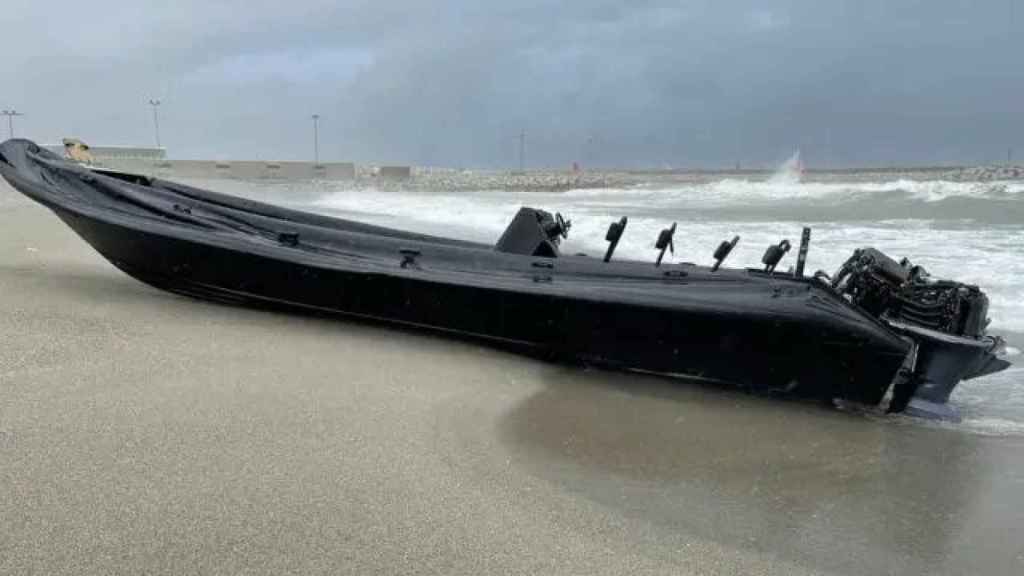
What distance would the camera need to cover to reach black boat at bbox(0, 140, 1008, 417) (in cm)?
444

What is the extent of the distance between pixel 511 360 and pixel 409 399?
1098 millimetres

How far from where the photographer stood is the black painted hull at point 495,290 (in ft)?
14.5

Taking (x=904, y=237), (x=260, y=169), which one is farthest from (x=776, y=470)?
(x=260, y=169)

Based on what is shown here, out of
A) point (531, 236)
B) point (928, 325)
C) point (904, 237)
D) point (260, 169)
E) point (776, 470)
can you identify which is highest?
point (531, 236)

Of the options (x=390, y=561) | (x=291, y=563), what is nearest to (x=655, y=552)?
(x=390, y=561)

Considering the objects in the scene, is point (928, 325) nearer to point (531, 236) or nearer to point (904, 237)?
point (531, 236)

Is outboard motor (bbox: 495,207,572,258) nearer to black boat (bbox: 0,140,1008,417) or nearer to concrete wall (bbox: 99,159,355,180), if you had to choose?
black boat (bbox: 0,140,1008,417)

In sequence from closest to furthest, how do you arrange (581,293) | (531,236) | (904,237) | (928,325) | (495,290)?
(928,325) → (581,293) → (495,290) → (531,236) → (904,237)

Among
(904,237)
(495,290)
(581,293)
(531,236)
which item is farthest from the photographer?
(904,237)

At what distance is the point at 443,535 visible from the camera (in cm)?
273

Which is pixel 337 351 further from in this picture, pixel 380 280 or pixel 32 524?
pixel 32 524

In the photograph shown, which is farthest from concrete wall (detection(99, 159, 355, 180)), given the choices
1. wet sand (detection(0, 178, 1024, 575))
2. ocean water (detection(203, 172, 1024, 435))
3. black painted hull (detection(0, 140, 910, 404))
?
wet sand (detection(0, 178, 1024, 575))

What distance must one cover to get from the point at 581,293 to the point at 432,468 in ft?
5.96

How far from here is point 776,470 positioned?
3662mm
